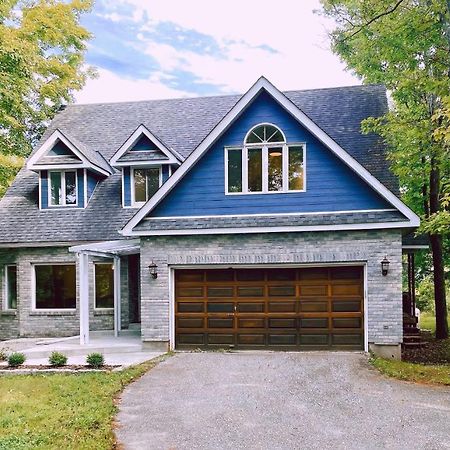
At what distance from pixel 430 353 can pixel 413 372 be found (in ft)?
15.9

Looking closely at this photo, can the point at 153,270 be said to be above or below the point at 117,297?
above

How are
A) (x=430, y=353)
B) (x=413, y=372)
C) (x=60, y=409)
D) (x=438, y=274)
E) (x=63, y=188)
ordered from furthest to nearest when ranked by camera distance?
(x=438, y=274), (x=63, y=188), (x=430, y=353), (x=413, y=372), (x=60, y=409)

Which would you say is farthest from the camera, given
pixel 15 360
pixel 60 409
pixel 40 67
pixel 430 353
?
pixel 40 67

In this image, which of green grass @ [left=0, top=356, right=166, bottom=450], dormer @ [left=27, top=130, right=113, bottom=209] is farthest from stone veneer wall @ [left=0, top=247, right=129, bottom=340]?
green grass @ [left=0, top=356, right=166, bottom=450]

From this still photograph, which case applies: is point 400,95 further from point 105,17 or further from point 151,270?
point 105,17

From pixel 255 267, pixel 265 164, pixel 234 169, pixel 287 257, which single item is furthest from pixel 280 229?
pixel 234 169

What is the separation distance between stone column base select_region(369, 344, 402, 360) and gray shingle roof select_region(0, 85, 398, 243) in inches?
172

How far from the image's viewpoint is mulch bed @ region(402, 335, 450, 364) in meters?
13.8

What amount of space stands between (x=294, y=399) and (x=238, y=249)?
533cm

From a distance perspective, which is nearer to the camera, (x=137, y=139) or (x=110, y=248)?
(x=110, y=248)

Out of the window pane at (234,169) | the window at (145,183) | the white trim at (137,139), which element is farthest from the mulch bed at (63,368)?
the white trim at (137,139)

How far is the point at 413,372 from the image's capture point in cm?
1082

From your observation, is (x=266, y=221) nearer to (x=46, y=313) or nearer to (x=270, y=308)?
(x=270, y=308)

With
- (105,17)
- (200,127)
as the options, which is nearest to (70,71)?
(105,17)
